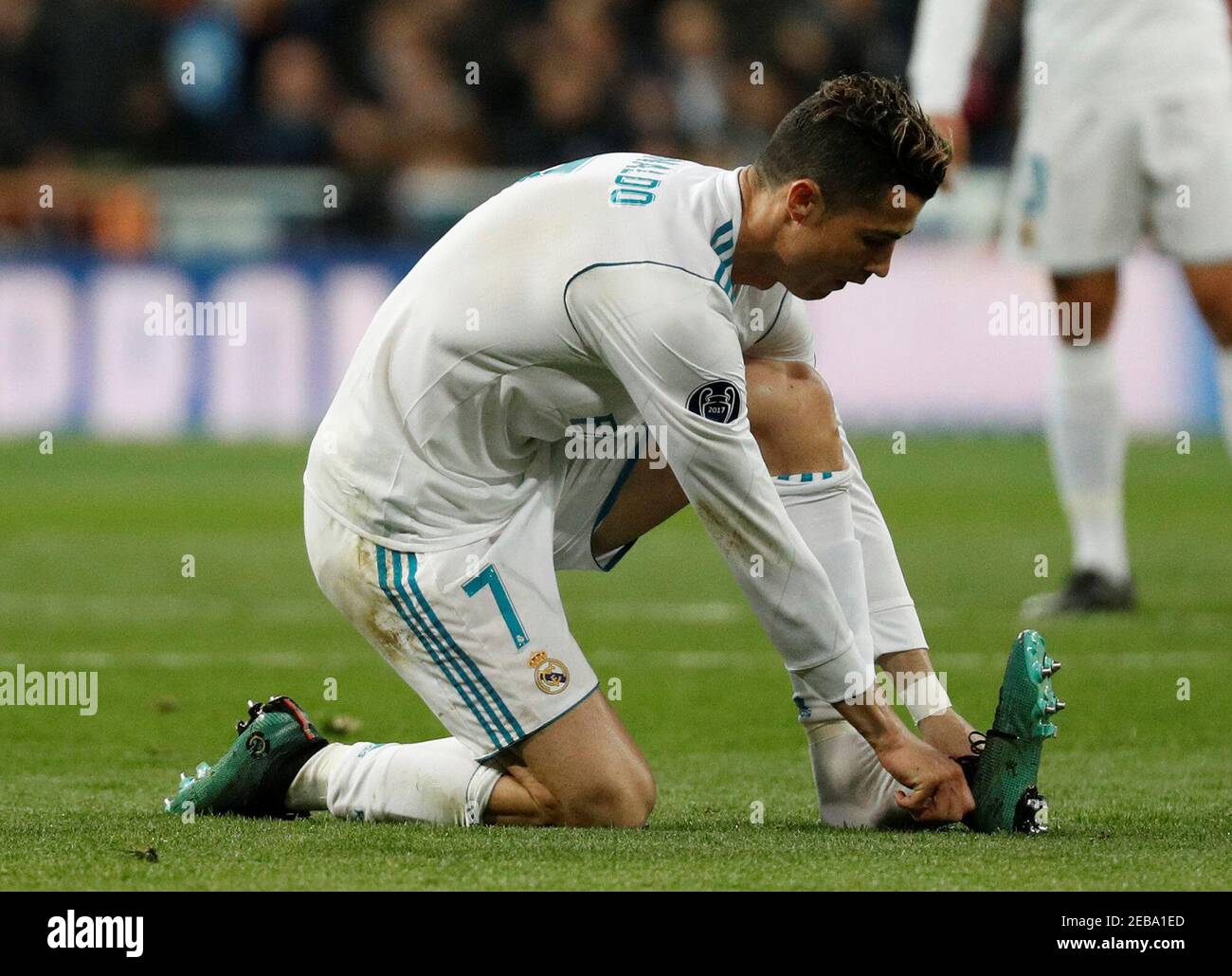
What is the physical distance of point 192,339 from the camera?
12.6 meters

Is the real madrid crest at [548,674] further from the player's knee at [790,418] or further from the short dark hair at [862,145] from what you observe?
the short dark hair at [862,145]

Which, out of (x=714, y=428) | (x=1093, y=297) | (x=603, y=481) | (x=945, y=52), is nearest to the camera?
(x=714, y=428)

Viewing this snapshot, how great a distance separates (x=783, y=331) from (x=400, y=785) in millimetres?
1036

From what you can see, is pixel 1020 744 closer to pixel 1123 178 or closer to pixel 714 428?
pixel 714 428

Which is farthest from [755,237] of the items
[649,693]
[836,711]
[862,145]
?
[649,693]

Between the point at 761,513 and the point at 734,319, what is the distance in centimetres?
41

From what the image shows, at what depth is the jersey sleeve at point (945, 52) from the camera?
6371mm

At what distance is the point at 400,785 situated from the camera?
3.80 meters

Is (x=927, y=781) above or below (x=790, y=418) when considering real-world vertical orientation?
below

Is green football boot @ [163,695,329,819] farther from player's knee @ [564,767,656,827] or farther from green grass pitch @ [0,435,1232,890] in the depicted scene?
player's knee @ [564,767,656,827]

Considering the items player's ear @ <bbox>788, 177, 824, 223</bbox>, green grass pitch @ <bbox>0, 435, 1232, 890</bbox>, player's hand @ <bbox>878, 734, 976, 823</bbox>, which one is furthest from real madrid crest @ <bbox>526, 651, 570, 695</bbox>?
player's ear @ <bbox>788, 177, 824, 223</bbox>

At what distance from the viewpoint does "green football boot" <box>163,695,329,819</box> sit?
3801mm
